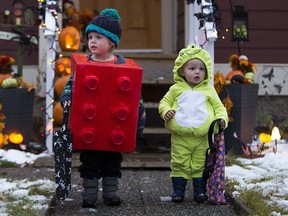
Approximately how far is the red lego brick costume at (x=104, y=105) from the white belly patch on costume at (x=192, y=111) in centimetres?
42

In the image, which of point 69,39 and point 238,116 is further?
point 69,39

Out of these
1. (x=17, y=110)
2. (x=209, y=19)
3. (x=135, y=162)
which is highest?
(x=209, y=19)

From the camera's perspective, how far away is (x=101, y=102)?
406 cm

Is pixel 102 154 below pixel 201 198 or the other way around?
the other way around

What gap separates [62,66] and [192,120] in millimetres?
3153

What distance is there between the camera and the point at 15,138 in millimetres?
6570

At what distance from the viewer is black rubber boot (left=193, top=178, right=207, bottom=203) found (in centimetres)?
439

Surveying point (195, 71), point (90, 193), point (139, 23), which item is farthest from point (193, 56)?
point (139, 23)

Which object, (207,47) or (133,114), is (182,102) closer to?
(133,114)

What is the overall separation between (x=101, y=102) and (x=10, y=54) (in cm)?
439

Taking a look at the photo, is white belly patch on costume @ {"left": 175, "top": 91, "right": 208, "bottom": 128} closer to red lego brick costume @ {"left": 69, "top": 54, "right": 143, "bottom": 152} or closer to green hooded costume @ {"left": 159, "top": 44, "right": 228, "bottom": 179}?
green hooded costume @ {"left": 159, "top": 44, "right": 228, "bottom": 179}

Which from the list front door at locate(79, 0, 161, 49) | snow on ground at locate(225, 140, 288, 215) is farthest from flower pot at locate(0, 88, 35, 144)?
front door at locate(79, 0, 161, 49)

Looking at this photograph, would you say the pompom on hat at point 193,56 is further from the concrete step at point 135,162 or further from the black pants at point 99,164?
the concrete step at point 135,162

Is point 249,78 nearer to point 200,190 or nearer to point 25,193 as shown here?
point 200,190
